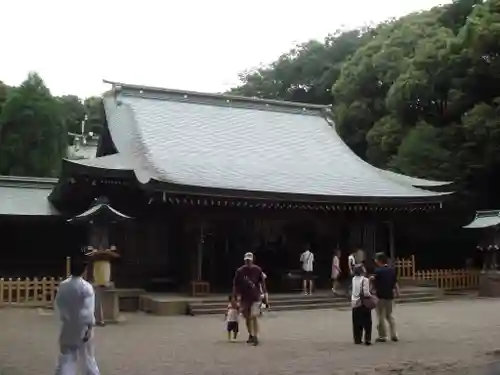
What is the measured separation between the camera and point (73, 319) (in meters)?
6.73

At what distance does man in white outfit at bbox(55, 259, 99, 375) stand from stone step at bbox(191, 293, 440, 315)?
1015cm

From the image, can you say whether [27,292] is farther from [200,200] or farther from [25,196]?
[25,196]

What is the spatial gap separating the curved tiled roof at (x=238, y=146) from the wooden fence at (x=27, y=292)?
410 cm

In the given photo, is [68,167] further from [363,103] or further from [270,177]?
[363,103]

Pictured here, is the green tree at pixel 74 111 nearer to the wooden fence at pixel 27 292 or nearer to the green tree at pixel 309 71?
the green tree at pixel 309 71

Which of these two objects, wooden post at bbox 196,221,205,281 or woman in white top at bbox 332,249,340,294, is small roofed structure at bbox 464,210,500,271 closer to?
woman in white top at bbox 332,249,340,294

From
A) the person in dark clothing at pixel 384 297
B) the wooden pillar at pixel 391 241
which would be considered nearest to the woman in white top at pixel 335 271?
the wooden pillar at pixel 391 241

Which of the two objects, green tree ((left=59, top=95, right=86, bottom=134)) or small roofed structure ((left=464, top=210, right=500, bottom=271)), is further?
green tree ((left=59, top=95, right=86, bottom=134))

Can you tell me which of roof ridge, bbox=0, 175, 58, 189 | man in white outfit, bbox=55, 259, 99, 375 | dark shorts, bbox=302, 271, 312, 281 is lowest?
dark shorts, bbox=302, 271, 312, 281

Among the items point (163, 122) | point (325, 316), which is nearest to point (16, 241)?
point (163, 122)

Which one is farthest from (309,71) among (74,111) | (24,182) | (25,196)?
(25,196)

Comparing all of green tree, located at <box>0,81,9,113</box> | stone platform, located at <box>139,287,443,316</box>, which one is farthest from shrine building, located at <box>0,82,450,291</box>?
green tree, located at <box>0,81,9,113</box>

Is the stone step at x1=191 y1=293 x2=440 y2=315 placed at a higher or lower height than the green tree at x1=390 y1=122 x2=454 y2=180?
lower

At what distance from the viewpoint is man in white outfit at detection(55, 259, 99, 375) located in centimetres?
669
